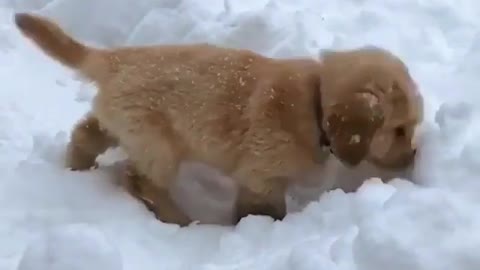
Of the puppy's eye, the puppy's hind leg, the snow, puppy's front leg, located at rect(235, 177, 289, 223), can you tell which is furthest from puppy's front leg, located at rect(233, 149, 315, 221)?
the puppy's hind leg

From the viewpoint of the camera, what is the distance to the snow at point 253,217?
208cm

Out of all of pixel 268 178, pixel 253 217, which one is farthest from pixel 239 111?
pixel 253 217

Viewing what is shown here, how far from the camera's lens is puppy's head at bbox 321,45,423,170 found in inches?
98.7

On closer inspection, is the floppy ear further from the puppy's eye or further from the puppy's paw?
the puppy's paw

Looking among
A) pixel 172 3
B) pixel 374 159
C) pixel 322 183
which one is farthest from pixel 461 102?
pixel 172 3

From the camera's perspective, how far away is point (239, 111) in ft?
9.02

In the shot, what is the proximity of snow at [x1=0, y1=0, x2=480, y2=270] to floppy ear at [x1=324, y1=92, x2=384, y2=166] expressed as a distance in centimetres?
12

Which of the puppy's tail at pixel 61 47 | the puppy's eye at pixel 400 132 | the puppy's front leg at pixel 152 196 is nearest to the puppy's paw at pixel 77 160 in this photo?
the puppy's front leg at pixel 152 196

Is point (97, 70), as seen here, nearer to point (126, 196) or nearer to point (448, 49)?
point (126, 196)

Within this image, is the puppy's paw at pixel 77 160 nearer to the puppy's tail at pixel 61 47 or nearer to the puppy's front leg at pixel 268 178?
the puppy's tail at pixel 61 47

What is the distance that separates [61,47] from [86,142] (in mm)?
335

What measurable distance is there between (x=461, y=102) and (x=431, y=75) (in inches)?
21.6

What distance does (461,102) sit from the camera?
8.70 ft

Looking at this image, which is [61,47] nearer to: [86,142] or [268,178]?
[86,142]
